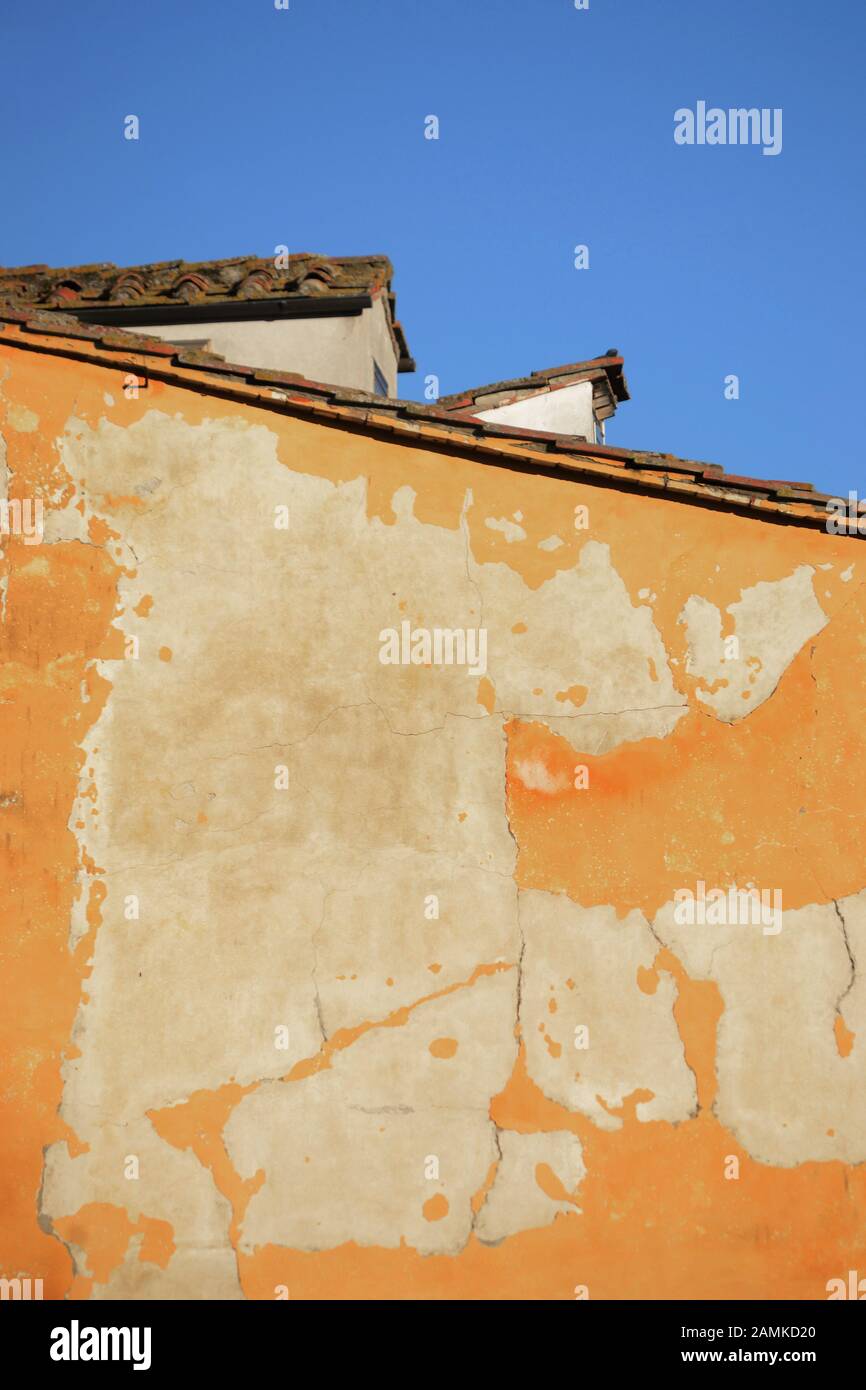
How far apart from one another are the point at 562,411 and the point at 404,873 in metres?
6.11

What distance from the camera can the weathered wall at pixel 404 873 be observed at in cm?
494

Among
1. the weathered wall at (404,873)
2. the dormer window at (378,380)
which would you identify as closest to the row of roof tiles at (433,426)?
the weathered wall at (404,873)

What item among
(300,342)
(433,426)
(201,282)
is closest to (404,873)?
(433,426)

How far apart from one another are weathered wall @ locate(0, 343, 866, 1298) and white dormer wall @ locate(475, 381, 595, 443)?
4.60 m

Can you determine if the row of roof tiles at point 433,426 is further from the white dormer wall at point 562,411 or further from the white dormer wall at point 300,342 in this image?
the white dormer wall at point 562,411

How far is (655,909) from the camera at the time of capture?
5.11 metres

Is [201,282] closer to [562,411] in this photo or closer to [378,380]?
[378,380]

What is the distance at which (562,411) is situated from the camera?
988 cm

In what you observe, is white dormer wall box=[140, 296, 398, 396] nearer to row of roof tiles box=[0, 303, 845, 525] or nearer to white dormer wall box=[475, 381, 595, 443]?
white dormer wall box=[475, 381, 595, 443]

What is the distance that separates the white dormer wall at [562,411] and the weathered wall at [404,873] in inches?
181

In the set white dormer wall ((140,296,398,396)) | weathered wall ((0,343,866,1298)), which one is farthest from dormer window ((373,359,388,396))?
weathered wall ((0,343,866,1298))

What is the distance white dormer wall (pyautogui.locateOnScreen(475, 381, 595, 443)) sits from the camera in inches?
382
